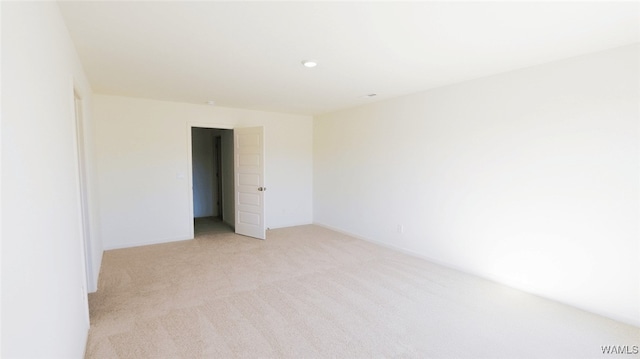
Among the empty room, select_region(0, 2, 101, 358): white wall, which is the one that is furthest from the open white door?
select_region(0, 2, 101, 358): white wall

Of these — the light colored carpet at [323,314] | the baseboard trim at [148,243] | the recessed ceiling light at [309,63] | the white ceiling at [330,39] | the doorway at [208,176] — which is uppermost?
the white ceiling at [330,39]

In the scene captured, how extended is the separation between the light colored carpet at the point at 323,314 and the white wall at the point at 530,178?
0.30 metres

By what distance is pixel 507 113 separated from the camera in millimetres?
3285

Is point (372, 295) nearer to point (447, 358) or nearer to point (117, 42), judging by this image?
point (447, 358)

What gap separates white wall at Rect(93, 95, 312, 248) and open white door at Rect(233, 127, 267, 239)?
20.1 inches

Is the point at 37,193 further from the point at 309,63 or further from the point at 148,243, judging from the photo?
the point at 148,243

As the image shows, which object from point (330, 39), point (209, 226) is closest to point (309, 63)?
point (330, 39)

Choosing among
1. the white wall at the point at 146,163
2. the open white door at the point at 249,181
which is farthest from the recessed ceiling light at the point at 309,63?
the white wall at the point at 146,163

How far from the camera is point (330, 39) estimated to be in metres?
2.42

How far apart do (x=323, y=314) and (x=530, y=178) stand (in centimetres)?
256

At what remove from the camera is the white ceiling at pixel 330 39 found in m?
1.96

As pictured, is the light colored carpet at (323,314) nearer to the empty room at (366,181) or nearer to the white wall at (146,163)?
the empty room at (366,181)

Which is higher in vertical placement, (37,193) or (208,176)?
(37,193)

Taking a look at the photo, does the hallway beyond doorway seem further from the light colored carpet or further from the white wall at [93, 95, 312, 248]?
the light colored carpet
